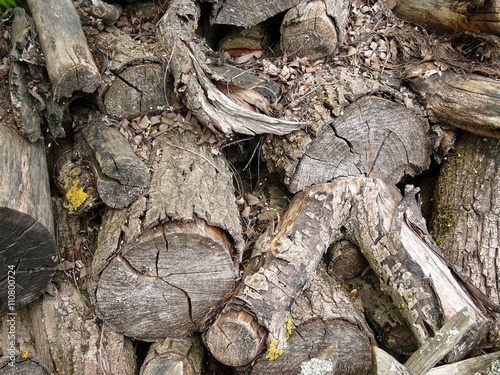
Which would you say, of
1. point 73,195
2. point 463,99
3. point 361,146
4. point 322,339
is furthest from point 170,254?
point 463,99

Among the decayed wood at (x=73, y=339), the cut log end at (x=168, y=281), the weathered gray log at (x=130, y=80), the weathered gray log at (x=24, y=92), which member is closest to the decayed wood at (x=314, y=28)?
the weathered gray log at (x=130, y=80)

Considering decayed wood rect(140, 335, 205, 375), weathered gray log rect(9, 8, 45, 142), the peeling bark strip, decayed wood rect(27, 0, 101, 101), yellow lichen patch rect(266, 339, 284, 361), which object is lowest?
decayed wood rect(140, 335, 205, 375)

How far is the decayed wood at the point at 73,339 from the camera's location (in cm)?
325

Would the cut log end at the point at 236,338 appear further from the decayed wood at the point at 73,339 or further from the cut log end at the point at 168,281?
the decayed wood at the point at 73,339

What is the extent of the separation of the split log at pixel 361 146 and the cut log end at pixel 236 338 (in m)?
1.00

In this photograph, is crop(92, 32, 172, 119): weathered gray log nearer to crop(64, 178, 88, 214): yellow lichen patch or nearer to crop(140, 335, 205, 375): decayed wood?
crop(64, 178, 88, 214): yellow lichen patch

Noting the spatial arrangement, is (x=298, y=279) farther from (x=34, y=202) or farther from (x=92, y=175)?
(x=34, y=202)

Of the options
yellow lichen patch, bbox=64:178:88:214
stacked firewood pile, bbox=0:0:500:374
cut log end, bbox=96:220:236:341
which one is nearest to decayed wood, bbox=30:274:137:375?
stacked firewood pile, bbox=0:0:500:374

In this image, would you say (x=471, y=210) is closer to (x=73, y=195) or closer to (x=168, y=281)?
(x=168, y=281)

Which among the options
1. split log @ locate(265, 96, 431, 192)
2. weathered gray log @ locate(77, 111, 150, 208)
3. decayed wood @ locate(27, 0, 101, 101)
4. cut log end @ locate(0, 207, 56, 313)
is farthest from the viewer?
split log @ locate(265, 96, 431, 192)

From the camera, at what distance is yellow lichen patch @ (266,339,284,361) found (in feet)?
10.1

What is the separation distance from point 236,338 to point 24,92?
79.0 inches

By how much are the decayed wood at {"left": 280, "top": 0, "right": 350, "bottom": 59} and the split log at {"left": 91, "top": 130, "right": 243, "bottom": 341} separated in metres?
1.19

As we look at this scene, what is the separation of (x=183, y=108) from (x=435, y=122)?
6.10 ft
